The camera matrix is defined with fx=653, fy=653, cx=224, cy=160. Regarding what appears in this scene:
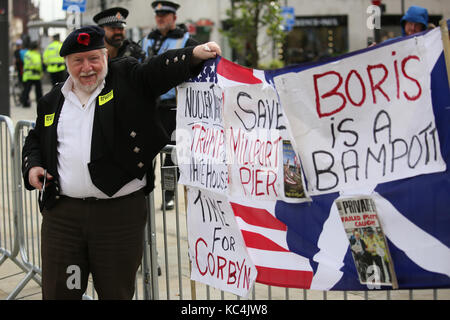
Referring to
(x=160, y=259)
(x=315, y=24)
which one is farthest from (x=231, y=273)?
(x=315, y=24)

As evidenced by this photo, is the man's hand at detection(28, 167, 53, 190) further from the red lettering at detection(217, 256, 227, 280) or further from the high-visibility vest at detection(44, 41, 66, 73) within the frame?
the high-visibility vest at detection(44, 41, 66, 73)

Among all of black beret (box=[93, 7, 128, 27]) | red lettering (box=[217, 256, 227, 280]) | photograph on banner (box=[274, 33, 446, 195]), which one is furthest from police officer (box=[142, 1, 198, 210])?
photograph on banner (box=[274, 33, 446, 195])

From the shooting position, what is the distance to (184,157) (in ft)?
12.4

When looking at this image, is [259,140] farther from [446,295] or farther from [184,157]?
[446,295]

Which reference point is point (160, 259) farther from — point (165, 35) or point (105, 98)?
point (105, 98)

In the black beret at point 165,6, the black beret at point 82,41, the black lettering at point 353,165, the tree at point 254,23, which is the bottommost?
the black lettering at point 353,165

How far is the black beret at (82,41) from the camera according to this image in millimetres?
3441

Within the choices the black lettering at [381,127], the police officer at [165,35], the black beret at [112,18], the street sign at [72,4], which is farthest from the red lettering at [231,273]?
the street sign at [72,4]

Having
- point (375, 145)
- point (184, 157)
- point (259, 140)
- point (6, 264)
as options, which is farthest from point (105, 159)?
point (6, 264)

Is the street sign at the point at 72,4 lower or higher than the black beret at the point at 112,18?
higher

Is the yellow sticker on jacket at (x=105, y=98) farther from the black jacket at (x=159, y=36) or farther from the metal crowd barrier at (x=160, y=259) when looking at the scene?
the black jacket at (x=159, y=36)

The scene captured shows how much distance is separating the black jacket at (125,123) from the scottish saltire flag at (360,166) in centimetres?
43

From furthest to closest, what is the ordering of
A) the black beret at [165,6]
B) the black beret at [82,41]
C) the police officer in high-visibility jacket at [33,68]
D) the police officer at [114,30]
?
1. the police officer in high-visibility jacket at [33,68]
2. the black beret at [165,6]
3. the police officer at [114,30]
4. the black beret at [82,41]

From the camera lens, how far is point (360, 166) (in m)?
2.93
